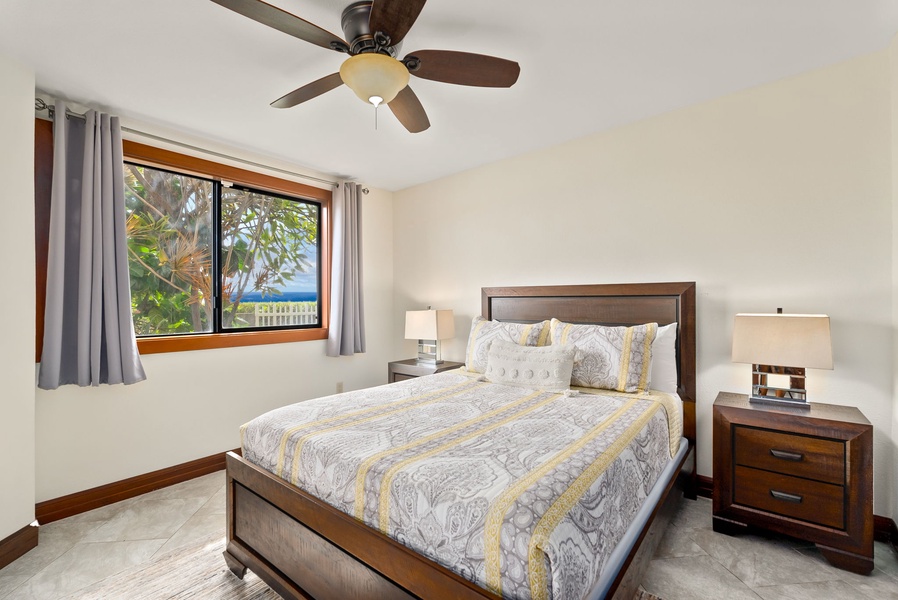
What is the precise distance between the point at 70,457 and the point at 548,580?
3019mm

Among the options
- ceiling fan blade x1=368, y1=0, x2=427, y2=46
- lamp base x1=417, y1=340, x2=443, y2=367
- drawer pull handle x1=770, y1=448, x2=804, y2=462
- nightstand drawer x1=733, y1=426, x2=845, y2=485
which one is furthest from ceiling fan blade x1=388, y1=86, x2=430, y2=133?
drawer pull handle x1=770, y1=448, x2=804, y2=462

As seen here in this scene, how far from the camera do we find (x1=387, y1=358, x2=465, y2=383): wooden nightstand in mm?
3754

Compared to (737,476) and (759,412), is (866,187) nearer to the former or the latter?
(759,412)

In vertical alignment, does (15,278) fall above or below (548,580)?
above

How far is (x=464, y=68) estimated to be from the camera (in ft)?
6.11

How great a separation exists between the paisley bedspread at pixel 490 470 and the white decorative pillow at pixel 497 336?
0.73m

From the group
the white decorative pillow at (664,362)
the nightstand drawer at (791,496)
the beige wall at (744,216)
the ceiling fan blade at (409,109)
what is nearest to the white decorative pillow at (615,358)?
the white decorative pillow at (664,362)

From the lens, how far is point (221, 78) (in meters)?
2.33

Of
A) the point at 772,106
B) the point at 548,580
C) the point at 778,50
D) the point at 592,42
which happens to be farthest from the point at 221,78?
the point at 772,106

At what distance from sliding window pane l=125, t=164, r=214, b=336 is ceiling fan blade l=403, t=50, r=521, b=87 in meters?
2.34

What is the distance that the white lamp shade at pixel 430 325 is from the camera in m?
3.77

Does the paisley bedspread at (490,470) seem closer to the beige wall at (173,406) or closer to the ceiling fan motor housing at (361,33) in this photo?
the beige wall at (173,406)

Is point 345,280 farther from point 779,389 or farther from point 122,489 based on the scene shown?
point 779,389

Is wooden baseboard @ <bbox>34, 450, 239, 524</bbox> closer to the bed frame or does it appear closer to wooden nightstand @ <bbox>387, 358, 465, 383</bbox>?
the bed frame
